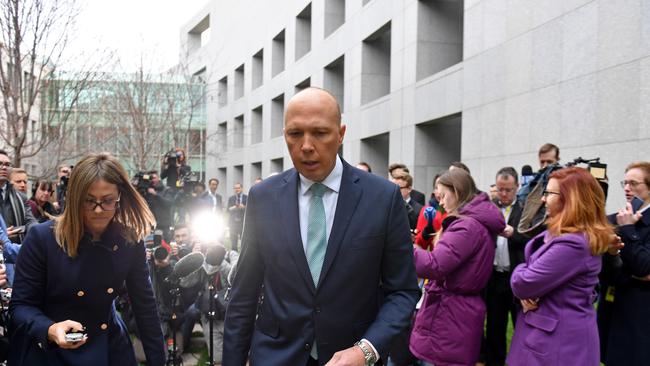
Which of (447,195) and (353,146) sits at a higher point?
(353,146)

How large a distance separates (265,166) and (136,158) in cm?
934

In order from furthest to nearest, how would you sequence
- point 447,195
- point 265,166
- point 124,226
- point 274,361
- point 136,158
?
1. point 265,166
2. point 136,158
3. point 447,195
4. point 124,226
5. point 274,361

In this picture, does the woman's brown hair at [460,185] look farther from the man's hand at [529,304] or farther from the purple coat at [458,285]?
the man's hand at [529,304]

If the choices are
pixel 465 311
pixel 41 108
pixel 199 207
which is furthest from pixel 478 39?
pixel 41 108

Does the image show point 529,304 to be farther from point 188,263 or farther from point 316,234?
point 188,263

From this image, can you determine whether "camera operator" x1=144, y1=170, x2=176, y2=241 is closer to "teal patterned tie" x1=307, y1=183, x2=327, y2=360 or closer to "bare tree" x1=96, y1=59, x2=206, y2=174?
"teal patterned tie" x1=307, y1=183, x2=327, y2=360

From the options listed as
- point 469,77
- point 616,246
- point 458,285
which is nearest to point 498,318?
point 458,285

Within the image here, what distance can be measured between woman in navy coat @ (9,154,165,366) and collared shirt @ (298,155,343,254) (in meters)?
1.22

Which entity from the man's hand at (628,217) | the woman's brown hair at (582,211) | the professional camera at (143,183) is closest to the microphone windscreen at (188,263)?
the woman's brown hair at (582,211)

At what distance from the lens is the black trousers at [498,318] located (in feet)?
20.6

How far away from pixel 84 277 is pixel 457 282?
9.29 feet

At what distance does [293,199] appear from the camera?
240 centimetres

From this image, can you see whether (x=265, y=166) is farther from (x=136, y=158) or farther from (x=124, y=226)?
(x=124, y=226)

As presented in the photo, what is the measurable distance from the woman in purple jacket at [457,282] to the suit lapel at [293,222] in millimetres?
2101
